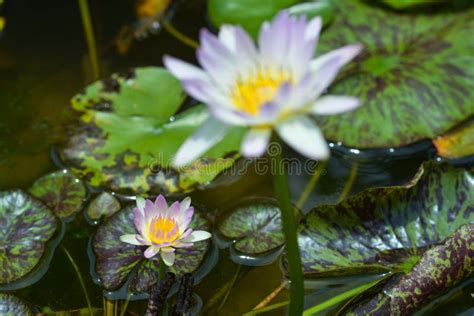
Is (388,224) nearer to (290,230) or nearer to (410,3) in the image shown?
(290,230)

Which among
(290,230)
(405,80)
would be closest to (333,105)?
(290,230)

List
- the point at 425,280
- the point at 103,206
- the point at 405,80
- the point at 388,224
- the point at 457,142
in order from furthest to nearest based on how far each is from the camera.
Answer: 1. the point at 405,80
2. the point at 457,142
3. the point at 103,206
4. the point at 388,224
5. the point at 425,280

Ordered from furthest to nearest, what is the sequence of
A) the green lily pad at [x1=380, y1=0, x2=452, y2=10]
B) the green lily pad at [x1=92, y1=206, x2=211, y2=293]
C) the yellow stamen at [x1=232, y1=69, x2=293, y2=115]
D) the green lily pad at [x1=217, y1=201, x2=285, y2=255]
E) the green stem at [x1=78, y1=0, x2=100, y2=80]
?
the green stem at [x1=78, y1=0, x2=100, y2=80]
the green lily pad at [x1=380, y1=0, x2=452, y2=10]
the green lily pad at [x1=217, y1=201, x2=285, y2=255]
the green lily pad at [x1=92, y1=206, x2=211, y2=293]
the yellow stamen at [x1=232, y1=69, x2=293, y2=115]

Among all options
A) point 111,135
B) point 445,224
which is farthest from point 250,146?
point 111,135

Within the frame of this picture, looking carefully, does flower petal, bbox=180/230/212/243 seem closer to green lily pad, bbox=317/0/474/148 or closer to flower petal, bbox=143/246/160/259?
flower petal, bbox=143/246/160/259

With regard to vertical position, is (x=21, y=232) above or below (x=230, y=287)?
above

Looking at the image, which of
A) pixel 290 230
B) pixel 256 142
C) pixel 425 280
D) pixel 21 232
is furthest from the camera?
pixel 21 232

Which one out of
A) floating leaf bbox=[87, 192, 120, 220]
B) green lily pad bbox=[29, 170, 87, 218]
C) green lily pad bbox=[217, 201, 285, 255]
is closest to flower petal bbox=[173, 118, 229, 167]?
green lily pad bbox=[217, 201, 285, 255]
